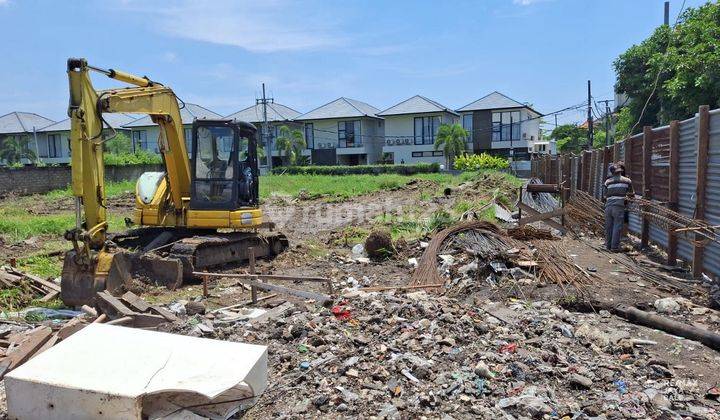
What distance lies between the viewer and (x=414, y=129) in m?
52.4

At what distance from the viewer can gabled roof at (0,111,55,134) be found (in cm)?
5787

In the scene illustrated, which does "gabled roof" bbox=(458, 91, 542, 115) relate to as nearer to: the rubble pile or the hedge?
the hedge

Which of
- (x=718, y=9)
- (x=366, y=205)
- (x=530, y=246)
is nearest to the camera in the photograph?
(x=530, y=246)

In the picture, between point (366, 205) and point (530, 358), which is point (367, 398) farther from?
point (366, 205)

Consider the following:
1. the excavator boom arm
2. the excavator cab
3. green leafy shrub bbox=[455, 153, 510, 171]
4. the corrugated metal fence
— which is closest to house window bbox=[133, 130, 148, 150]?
green leafy shrub bbox=[455, 153, 510, 171]

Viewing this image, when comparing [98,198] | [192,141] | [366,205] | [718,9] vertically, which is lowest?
[366,205]

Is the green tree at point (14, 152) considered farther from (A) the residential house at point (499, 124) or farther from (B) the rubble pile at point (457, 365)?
(B) the rubble pile at point (457, 365)

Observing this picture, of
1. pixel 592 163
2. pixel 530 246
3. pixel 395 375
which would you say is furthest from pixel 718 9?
pixel 395 375

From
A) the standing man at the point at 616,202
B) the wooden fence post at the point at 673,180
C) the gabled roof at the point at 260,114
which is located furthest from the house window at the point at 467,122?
the wooden fence post at the point at 673,180

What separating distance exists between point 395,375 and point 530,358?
1119 mm

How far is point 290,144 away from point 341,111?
8148 millimetres

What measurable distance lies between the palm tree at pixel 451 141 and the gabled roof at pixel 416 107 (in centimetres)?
394

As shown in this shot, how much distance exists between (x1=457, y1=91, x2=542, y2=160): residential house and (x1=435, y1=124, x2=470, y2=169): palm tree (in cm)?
437

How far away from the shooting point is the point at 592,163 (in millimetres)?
13477
